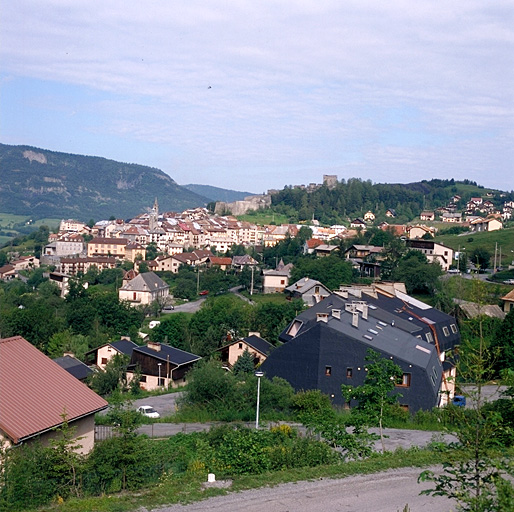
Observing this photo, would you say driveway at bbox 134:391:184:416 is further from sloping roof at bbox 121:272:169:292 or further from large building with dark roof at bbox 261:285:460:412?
sloping roof at bbox 121:272:169:292

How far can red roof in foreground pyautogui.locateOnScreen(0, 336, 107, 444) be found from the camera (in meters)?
7.50

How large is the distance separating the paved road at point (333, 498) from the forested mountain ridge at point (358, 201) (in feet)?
258

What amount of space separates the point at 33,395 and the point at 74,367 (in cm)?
1350

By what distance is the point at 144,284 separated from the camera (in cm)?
4566

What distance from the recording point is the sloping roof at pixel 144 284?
45500mm

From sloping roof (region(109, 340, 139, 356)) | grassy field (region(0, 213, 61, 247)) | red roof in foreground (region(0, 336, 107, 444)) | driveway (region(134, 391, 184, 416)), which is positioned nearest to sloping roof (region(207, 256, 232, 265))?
sloping roof (region(109, 340, 139, 356))

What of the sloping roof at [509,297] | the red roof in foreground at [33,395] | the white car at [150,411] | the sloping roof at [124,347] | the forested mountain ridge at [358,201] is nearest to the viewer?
the red roof in foreground at [33,395]

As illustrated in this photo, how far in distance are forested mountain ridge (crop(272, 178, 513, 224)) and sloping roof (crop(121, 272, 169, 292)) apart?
41909 mm

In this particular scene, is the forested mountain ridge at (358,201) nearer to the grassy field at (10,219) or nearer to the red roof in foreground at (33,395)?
the grassy field at (10,219)

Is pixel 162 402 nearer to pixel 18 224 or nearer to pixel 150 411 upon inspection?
pixel 150 411

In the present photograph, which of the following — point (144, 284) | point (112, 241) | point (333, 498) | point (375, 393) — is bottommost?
point (144, 284)

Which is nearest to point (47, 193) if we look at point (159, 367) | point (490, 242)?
point (490, 242)

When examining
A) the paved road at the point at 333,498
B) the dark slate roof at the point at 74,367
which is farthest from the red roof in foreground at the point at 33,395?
the dark slate roof at the point at 74,367

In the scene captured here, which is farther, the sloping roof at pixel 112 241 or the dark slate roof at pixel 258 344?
the sloping roof at pixel 112 241
